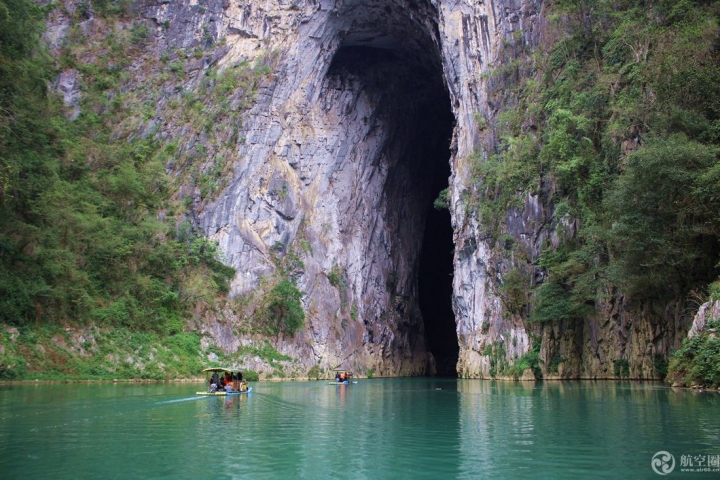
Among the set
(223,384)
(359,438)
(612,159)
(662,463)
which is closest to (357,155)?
(612,159)

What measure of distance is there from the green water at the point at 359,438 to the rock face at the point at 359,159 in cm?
1771

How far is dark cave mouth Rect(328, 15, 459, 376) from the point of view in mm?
49125

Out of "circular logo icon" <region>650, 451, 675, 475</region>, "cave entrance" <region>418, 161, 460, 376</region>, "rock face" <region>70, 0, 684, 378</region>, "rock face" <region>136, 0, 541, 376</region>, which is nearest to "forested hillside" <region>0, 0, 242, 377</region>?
"rock face" <region>70, 0, 684, 378</region>

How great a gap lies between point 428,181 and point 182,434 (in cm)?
4805

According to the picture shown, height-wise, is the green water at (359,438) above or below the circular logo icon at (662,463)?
below

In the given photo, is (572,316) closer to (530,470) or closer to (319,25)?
(530,470)

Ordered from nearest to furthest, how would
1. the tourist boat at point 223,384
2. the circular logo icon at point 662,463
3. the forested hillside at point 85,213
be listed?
1. the circular logo icon at point 662,463
2. the tourist boat at point 223,384
3. the forested hillside at point 85,213

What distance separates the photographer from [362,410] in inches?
636

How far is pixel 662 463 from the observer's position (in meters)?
7.93

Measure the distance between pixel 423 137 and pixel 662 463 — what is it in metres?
48.6

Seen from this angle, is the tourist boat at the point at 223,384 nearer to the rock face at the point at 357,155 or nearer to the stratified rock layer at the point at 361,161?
the stratified rock layer at the point at 361,161

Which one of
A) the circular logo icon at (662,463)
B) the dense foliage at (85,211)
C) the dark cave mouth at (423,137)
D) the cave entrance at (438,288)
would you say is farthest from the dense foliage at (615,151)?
the cave entrance at (438,288)

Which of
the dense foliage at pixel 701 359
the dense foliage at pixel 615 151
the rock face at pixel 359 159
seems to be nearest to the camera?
the dense foliage at pixel 701 359

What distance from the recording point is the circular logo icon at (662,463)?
760cm
